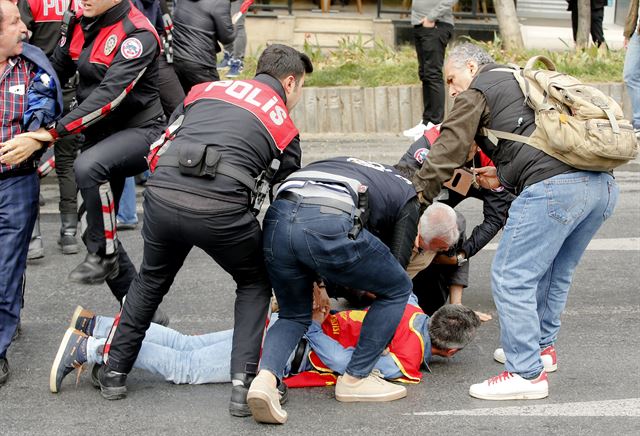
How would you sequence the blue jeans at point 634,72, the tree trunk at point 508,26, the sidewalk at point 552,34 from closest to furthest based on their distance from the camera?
the blue jeans at point 634,72
the tree trunk at point 508,26
the sidewalk at point 552,34

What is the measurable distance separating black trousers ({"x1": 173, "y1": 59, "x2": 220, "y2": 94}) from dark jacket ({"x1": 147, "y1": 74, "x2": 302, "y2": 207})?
4.45 metres

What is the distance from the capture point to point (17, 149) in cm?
→ 493

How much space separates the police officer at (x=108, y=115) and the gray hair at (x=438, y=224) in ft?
4.95

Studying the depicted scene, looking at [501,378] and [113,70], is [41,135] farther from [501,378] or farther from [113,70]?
[501,378]

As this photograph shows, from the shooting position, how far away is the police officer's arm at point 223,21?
350 inches

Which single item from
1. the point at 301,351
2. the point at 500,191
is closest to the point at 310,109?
the point at 500,191

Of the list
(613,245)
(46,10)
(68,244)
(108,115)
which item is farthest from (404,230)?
(46,10)

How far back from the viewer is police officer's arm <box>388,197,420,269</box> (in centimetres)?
466

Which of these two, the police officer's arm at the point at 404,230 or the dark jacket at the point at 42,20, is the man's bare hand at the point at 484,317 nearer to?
the police officer's arm at the point at 404,230

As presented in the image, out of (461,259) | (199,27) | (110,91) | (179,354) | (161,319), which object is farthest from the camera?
(199,27)

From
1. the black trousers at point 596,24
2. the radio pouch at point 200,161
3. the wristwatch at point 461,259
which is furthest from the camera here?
the black trousers at point 596,24

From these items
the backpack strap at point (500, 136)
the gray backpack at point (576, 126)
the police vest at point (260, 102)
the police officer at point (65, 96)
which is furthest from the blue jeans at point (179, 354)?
the police officer at point (65, 96)

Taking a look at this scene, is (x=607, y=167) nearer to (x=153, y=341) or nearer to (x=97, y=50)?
(x=153, y=341)

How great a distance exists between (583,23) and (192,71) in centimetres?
593
